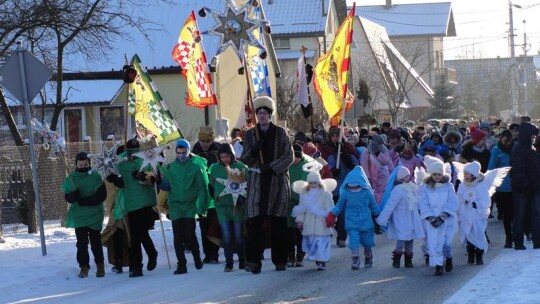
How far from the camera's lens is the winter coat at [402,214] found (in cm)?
1400

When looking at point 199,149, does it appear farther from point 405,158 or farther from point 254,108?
point 405,158

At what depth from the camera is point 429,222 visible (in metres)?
13.6

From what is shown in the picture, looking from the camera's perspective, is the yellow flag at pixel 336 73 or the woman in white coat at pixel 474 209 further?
the yellow flag at pixel 336 73

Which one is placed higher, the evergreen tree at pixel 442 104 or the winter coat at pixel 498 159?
the evergreen tree at pixel 442 104

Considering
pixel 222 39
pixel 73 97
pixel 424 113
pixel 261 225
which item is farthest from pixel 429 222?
pixel 424 113

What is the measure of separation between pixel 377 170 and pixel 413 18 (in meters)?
91.6

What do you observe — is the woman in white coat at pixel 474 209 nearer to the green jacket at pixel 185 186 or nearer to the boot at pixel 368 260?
the boot at pixel 368 260

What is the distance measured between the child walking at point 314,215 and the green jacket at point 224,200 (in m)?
0.96

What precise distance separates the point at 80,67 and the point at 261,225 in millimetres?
22499

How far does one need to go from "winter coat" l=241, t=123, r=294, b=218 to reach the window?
4430 cm

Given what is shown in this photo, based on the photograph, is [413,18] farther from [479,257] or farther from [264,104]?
[264,104]

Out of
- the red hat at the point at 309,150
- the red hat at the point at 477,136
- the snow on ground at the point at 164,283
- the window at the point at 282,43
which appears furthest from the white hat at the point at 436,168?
the window at the point at 282,43

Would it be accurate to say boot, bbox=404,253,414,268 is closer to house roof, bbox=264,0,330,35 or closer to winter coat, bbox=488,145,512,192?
winter coat, bbox=488,145,512,192

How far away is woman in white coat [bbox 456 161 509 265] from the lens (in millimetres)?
13984
